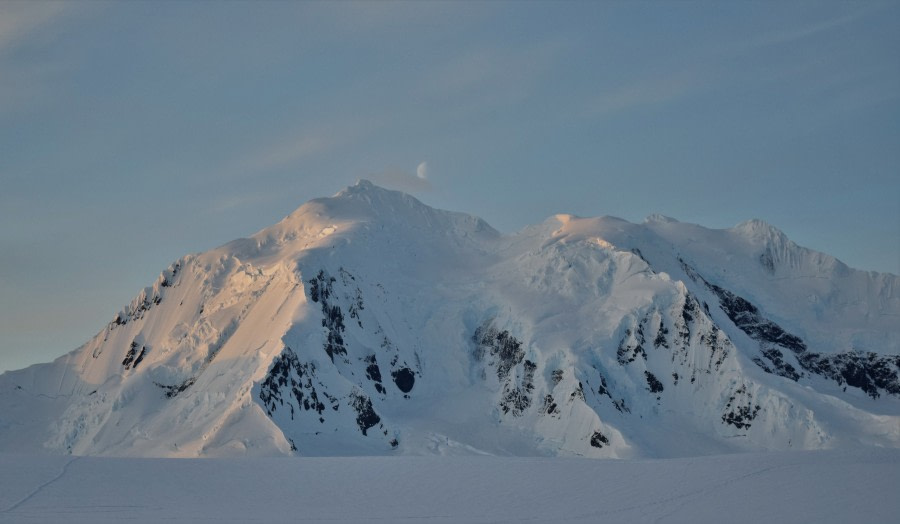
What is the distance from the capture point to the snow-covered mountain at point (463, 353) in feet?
399

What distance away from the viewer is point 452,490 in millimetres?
46281

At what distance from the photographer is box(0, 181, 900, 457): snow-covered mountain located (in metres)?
122

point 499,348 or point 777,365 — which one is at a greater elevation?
point 499,348

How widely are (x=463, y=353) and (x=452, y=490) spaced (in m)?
96.1

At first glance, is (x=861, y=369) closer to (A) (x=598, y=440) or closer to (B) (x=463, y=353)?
(A) (x=598, y=440)

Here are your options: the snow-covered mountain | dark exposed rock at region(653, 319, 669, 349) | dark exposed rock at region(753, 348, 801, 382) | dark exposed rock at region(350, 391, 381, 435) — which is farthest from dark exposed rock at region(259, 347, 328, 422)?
dark exposed rock at region(753, 348, 801, 382)

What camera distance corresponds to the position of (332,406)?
120 metres

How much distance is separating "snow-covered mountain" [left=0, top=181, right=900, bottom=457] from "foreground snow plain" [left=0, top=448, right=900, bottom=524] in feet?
190

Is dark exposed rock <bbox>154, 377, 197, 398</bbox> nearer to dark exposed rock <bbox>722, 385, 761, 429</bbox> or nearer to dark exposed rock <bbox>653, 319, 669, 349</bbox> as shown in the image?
dark exposed rock <bbox>653, 319, 669, 349</bbox>

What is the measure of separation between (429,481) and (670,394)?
9198 cm

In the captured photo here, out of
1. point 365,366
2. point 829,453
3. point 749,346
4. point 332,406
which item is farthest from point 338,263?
point 829,453

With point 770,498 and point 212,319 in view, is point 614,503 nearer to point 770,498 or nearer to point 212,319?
point 770,498

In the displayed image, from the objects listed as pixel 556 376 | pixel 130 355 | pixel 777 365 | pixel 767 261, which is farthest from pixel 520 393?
pixel 767 261

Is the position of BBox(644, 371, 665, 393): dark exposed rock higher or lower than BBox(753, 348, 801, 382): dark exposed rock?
lower
